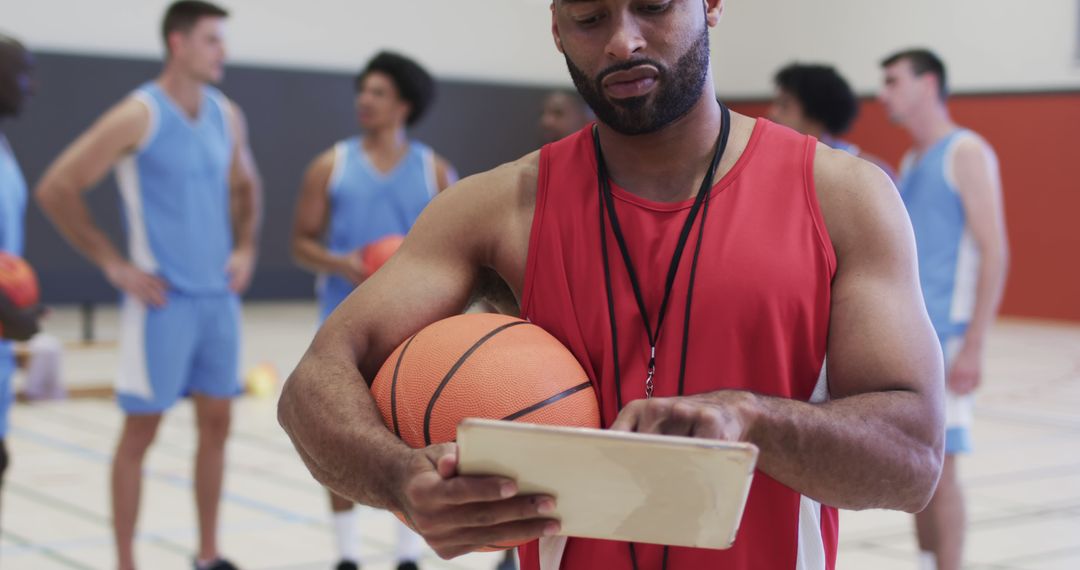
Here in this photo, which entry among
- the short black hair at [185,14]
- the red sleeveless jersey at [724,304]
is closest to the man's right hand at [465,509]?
the red sleeveless jersey at [724,304]

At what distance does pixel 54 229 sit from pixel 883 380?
1340 centimetres

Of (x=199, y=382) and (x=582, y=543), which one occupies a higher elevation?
(x=582, y=543)

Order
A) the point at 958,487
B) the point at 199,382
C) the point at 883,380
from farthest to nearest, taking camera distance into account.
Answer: the point at 199,382 → the point at 958,487 → the point at 883,380

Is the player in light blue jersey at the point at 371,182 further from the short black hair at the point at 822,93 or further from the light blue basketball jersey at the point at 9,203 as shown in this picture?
the short black hair at the point at 822,93

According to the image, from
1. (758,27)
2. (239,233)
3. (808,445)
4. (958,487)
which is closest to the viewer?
(808,445)

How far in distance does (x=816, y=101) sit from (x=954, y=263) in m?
1.07

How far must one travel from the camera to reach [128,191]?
5109mm

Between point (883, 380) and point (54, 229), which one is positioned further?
point (54, 229)

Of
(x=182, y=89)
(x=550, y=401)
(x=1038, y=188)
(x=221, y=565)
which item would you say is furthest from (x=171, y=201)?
(x=1038, y=188)

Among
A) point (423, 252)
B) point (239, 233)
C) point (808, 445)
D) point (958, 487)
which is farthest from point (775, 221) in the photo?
point (239, 233)

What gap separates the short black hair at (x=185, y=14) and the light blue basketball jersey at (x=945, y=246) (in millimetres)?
3021

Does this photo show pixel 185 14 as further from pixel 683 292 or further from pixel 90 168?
pixel 683 292

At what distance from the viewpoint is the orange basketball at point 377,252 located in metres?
4.85

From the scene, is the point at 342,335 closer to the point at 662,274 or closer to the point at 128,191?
the point at 662,274
